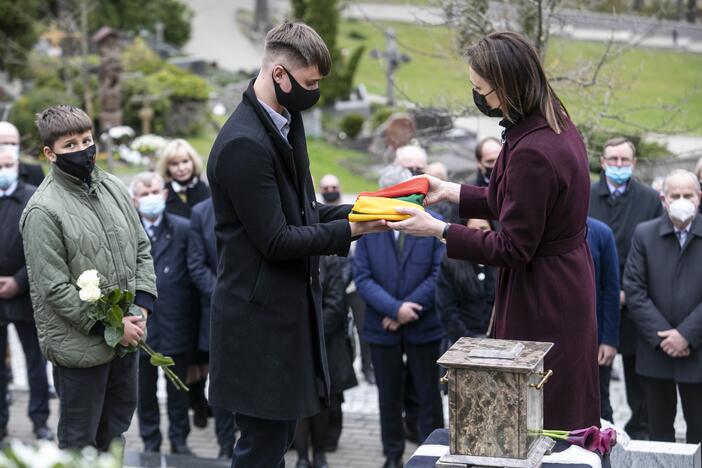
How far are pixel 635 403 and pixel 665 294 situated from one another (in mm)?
1372

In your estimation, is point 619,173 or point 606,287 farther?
point 619,173

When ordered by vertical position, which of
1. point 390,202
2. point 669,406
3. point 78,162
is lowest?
point 669,406

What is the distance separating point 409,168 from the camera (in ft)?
27.7

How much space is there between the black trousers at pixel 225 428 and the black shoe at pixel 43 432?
1.43 m

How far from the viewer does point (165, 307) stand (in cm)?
834

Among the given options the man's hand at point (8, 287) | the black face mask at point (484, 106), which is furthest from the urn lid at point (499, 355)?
the man's hand at point (8, 287)

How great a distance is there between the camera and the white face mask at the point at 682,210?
24.5ft

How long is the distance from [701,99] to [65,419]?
1491cm

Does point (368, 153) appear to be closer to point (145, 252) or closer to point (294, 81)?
point (145, 252)

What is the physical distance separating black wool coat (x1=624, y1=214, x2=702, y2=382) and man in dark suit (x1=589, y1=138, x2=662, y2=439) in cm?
80

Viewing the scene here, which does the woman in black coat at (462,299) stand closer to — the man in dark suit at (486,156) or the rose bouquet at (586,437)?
the man in dark suit at (486,156)

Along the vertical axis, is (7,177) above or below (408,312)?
above

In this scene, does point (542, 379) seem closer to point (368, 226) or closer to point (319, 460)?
point (368, 226)

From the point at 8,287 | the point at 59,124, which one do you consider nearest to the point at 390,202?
the point at 59,124
